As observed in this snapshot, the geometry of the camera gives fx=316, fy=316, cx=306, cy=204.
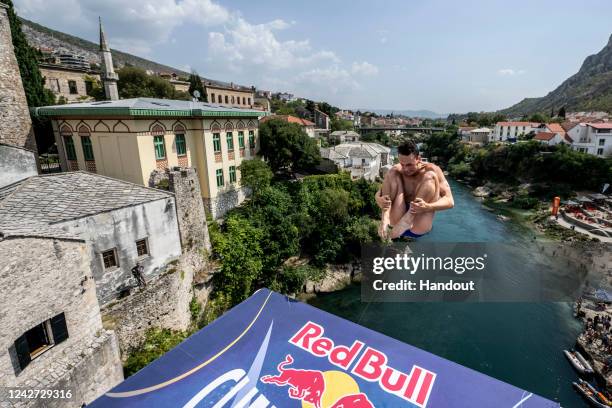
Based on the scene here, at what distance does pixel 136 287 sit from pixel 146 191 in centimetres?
312

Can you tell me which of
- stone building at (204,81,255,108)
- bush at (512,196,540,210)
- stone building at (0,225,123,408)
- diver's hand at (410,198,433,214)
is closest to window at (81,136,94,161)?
stone building at (0,225,123,408)

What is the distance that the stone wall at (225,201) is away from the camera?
1711 centimetres

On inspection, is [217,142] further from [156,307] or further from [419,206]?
[419,206]

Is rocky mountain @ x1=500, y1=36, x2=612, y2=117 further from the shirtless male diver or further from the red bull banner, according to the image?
the red bull banner

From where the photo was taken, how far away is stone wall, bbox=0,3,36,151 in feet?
37.7

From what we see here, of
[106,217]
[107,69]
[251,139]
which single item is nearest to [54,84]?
[107,69]

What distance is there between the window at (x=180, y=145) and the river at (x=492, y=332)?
1164 cm

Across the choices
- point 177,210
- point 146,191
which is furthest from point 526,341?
point 146,191

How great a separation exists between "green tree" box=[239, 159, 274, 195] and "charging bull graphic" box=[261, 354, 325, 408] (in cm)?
1529

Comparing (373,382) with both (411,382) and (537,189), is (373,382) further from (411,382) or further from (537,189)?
(537,189)

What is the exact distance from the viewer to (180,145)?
15164mm

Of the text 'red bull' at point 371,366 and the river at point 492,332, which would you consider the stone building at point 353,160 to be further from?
the text 'red bull' at point 371,366

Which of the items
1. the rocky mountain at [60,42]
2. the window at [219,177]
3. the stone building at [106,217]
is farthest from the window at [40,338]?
the rocky mountain at [60,42]

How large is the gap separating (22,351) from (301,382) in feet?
19.6
